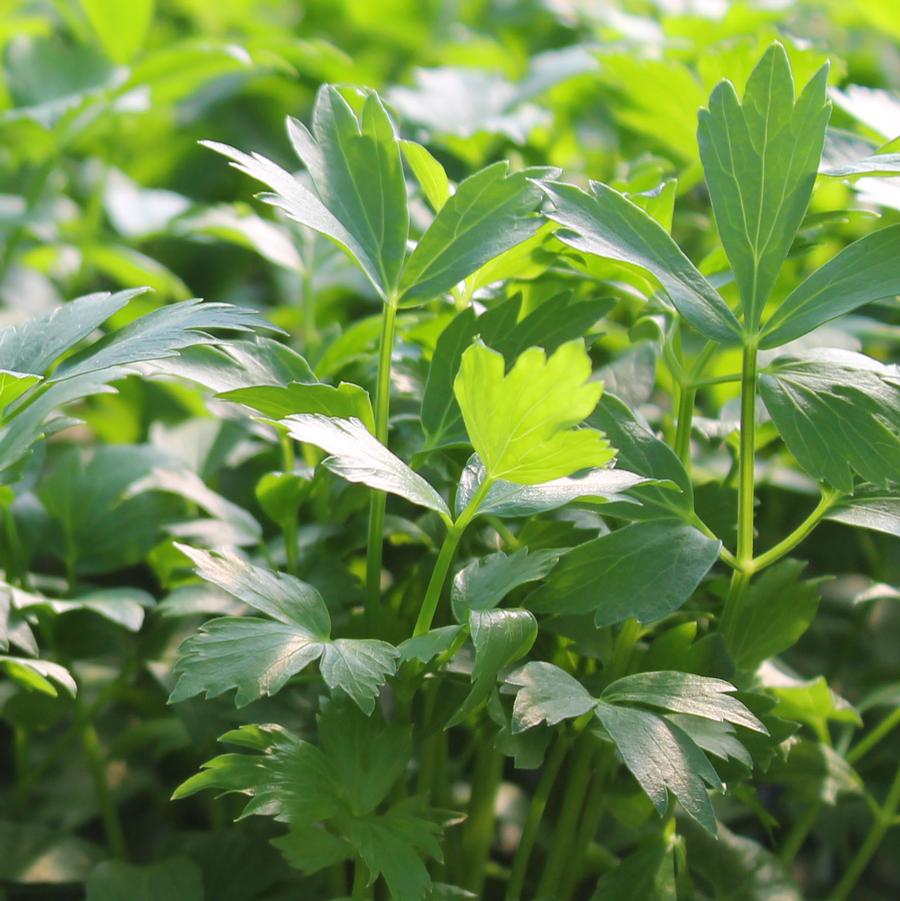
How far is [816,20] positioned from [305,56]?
0.76m

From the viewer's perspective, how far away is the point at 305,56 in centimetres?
117

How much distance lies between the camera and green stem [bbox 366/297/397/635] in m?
0.59

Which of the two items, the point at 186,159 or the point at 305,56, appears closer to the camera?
the point at 305,56

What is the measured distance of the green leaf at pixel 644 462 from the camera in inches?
22.4

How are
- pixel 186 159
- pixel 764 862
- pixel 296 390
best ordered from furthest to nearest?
pixel 186 159, pixel 764 862, pixel 296 390

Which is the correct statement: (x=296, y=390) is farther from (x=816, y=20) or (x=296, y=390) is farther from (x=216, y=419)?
(x=816, y=20)

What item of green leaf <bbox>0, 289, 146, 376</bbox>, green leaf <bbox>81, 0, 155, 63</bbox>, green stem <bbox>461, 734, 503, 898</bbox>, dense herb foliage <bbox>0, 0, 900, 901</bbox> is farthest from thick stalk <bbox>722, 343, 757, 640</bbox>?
green leaf <bbox>81, 0, 155, 63</bbox>

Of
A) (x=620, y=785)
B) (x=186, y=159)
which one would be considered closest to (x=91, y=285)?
(x=186, y=159)

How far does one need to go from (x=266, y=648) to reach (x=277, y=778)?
7cm

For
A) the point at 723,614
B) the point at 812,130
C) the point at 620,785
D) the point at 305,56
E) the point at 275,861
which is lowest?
the point at 275,861

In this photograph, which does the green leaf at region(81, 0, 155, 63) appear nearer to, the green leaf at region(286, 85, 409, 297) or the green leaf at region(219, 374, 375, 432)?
the green leaf at region(286, 85, 409, 297)

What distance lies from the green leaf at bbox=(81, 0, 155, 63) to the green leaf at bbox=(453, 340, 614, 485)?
2.65ft

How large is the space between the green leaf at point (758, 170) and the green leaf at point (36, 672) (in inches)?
16.0

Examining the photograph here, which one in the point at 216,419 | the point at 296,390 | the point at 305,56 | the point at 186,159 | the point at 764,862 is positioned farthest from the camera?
the point at 186,159
